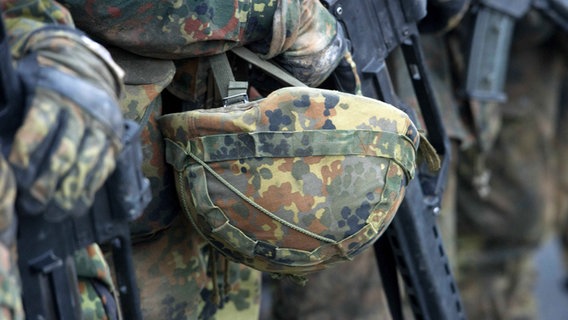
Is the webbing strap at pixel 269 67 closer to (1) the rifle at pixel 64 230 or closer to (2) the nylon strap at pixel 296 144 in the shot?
(2) the nylon strap at pixel 296 144

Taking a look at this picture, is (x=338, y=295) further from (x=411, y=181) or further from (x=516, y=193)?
(x=516, y=193)

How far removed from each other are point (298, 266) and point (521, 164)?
2.61 metres

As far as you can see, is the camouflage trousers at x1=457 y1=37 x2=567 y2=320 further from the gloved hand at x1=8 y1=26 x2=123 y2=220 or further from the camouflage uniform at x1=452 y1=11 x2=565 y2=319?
the gloved hand at x1=8 y1=26 x2=123 y2=220

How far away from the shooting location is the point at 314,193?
5.50ft

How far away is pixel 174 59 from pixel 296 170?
13.7 inches

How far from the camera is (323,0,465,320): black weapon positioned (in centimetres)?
213

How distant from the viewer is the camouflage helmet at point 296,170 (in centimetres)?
167

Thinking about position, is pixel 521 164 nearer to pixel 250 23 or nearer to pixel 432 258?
pixel 432 258

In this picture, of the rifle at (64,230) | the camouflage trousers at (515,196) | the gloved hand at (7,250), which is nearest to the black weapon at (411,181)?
the rifle at (64,230)

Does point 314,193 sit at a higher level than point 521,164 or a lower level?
higher

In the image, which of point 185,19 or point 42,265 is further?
point 185,19

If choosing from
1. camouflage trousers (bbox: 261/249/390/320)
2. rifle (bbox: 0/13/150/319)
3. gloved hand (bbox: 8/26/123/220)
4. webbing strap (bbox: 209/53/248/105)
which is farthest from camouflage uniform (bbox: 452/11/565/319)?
gloved hand (bbox: 8/26/123/220)

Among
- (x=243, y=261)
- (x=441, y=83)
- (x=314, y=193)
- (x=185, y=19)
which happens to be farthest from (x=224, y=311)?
(x=441, y=83)

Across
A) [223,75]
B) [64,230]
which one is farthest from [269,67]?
[64,230]
